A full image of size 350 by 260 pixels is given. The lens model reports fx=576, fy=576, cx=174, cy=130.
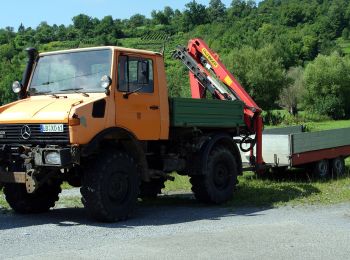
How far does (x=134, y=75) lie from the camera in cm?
924

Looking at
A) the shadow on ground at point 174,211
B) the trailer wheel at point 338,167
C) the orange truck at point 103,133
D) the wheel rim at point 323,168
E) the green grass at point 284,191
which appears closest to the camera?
the orange truck at point 103,133

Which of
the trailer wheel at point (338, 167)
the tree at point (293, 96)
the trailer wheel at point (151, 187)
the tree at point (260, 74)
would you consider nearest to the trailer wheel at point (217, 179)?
the trailer wheel at point (151, 187)

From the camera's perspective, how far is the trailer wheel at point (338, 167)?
15.6 metres

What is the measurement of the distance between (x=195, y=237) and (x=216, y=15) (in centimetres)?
14637

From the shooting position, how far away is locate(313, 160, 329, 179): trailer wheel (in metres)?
14.9

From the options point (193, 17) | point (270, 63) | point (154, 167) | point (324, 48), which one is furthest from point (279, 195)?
point (193, 17)

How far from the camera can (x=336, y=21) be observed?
141 m

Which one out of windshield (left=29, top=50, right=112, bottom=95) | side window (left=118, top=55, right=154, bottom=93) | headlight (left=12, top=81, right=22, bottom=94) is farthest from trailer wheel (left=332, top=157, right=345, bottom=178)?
headlight (left=12, top=81, right=22, bottom=94)

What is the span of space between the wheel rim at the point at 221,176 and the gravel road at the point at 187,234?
832 millimetres

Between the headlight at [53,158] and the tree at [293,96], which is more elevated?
the tree at [293,96]

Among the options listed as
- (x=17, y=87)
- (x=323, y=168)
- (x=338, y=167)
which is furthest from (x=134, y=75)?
(x=338, y=167)

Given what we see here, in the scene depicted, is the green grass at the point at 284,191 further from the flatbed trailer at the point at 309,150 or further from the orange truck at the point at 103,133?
the orange truck at the point at 103,133

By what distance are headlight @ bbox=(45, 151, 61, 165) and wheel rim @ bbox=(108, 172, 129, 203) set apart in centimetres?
92

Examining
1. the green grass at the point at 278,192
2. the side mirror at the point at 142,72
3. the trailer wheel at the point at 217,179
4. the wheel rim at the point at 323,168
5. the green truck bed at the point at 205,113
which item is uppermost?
the side mirror at the point at 142,72
